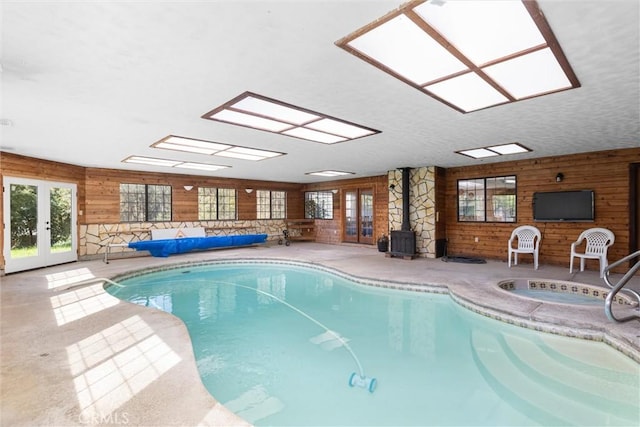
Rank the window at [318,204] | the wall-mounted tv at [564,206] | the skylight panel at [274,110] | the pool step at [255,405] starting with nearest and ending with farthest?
the pool step at [255,405]
the skylight panel at [274,110]
the wall-mounted tv at [564,206]
the window at [318,204]

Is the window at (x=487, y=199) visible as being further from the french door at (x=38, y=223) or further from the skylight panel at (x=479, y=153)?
the french door at (x=38, y=223)

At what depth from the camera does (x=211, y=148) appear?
6.13m

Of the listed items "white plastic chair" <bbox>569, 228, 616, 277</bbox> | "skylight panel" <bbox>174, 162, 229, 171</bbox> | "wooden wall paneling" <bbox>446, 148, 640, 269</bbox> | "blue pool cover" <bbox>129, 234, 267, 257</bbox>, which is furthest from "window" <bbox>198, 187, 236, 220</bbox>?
"white plastic chair" <bbox>569, 228, 616, 277</bbox>

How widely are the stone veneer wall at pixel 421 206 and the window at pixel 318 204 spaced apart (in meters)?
3.71

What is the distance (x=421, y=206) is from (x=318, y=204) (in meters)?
5.15

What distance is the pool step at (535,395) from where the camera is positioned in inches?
95.3

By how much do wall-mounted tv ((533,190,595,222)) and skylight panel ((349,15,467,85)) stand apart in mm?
6068

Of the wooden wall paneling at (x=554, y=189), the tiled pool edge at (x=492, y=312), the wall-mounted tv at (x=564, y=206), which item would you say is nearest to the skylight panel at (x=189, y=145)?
the tiled pool edge at (x=492, y=312)

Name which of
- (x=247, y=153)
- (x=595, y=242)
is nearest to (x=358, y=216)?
(x=247, y=153)

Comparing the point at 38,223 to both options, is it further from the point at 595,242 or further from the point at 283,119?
the point at 595,242

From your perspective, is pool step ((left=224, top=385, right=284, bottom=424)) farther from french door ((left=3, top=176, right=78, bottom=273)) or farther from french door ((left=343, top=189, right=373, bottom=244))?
french door ((left=343, top=189, right=373, bottom=244))

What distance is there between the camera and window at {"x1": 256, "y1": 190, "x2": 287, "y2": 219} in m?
12.3

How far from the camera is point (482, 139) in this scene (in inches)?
212

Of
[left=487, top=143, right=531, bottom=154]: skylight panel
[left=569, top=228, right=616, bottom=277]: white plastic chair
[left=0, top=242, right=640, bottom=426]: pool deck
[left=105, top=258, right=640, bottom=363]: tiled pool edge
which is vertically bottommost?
[left=105, top=258, right=640, bottom=363]: tiled pool edge
